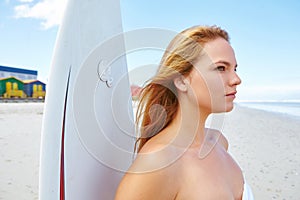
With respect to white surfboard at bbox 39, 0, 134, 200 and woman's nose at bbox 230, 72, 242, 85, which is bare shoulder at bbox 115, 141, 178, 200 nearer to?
white surfboard at bbox 39, 0, 134, 200

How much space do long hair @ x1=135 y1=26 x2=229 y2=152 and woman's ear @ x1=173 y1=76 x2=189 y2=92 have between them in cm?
1

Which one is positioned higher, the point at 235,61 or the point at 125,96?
the point at 235,61

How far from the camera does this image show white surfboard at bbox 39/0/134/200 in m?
0.80

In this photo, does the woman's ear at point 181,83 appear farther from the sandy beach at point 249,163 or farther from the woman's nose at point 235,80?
Result: the sandy beach at point 249,163

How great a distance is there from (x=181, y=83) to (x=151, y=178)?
32 cm

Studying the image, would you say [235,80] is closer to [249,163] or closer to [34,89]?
[249,163]

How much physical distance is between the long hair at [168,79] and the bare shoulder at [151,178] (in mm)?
164

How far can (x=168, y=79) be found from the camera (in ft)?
2.99

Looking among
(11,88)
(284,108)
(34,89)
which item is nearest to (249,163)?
(284,108)

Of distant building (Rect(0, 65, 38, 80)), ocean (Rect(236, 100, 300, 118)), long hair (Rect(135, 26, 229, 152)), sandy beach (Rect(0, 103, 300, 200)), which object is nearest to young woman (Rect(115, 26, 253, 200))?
long hair (Rect(135, 26, 229, 152))

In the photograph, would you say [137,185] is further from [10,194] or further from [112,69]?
[10,194]

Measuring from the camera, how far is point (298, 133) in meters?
7.38

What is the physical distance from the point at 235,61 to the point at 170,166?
1.33 ft

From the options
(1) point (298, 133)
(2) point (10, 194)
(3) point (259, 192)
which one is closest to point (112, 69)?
(2) point (10, 194)
